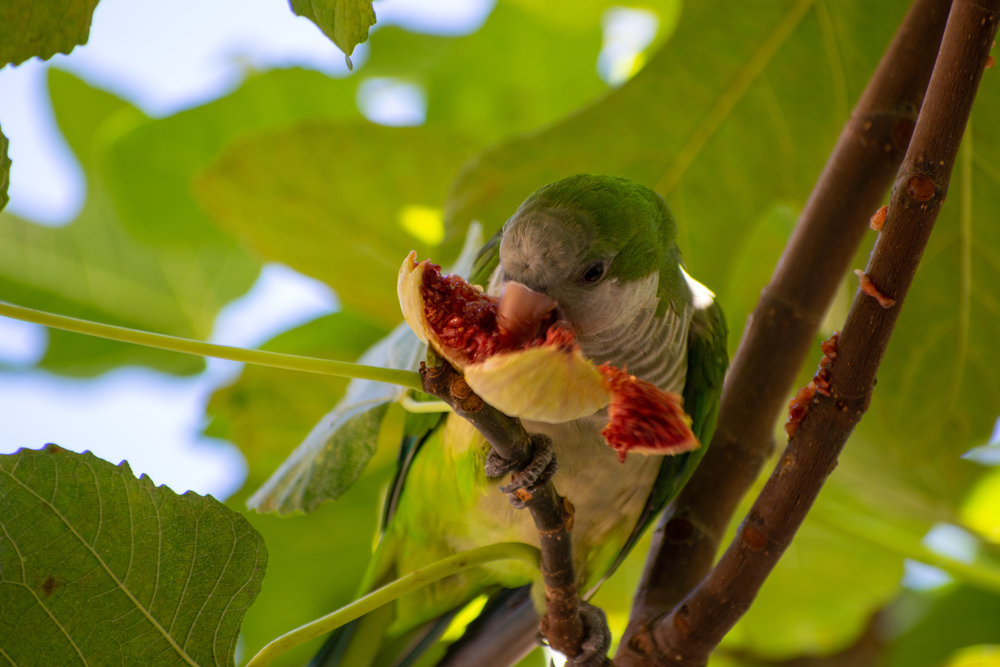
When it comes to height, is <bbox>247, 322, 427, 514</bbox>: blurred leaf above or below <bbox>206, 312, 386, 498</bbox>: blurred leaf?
below

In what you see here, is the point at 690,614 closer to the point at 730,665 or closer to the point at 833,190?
the point at 833,190

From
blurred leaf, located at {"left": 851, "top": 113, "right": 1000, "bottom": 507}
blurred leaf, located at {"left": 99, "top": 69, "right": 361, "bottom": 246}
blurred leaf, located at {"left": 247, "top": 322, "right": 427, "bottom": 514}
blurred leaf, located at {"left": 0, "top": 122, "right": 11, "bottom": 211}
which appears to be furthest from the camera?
blurred leaf, located at {"left": 99, "top": 69, "right": 361, "bottom": 246}

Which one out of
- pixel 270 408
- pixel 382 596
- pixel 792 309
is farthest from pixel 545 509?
pixel 270 408

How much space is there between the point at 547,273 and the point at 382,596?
321 millimetres

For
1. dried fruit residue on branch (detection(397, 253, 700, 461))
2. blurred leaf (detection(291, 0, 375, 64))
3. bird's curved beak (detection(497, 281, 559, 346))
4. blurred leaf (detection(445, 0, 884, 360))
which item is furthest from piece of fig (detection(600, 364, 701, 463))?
blurred leaf (detection(445, 0, 884, 360))

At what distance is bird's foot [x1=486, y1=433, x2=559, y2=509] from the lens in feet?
2.01

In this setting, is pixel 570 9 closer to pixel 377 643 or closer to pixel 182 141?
pixel 182 141

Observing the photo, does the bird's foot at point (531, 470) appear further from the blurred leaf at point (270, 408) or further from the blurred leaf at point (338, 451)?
the blurred leaf at point (270, 408)

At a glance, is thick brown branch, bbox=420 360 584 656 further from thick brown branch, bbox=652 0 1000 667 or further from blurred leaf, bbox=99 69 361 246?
blurred leaf, bbox=99 69 361 246

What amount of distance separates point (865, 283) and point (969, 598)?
1353 mm

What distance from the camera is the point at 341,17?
583 mm

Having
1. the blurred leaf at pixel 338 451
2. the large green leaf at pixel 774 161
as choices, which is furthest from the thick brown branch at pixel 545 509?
the large green leaf at pixel 774 161

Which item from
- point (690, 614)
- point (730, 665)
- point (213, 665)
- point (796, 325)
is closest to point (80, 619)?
point (213, 665)

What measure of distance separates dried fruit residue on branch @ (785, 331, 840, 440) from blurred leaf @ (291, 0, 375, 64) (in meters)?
0.49
